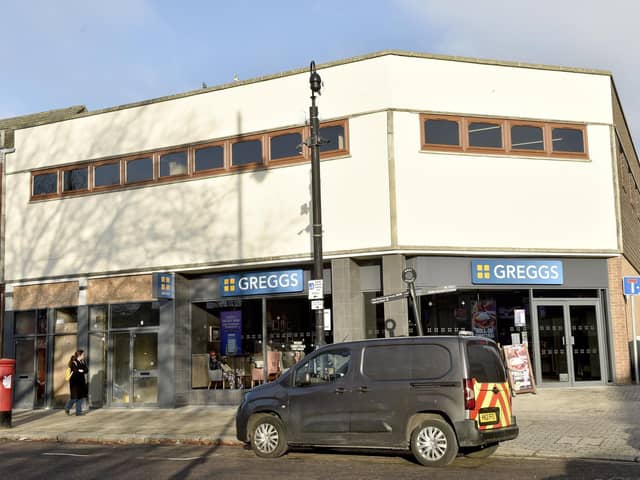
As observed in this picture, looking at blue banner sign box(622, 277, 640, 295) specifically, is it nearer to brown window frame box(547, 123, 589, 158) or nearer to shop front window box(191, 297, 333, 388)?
brown window frame box(547, 123, 589, 158)

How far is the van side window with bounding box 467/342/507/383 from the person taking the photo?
10.5 metres

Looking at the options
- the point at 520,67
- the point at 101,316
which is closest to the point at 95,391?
the point at 101,316

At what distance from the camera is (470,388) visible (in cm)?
1025

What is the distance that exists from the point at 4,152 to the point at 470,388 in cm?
1881

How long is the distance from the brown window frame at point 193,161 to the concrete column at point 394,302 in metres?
3.05

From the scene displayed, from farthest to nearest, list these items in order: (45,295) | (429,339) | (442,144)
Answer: (45,295)
(442,144)
(429,339)

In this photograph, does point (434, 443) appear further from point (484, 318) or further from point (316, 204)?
point (484, 318)

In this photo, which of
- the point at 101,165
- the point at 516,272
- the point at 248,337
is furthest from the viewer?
the point at 101,165

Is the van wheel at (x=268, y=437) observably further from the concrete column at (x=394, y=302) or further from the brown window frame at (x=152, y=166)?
the brown window frame at (x=152, y=166)

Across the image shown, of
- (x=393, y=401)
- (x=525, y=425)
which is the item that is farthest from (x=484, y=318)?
(x=393, y=401)

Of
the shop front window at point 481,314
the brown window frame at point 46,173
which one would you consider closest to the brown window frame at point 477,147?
the shop front window at point 481,314

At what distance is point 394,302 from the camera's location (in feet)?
58.4

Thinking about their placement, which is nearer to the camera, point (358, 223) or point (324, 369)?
point (324, 369)

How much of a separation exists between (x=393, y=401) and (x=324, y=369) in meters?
1.36
